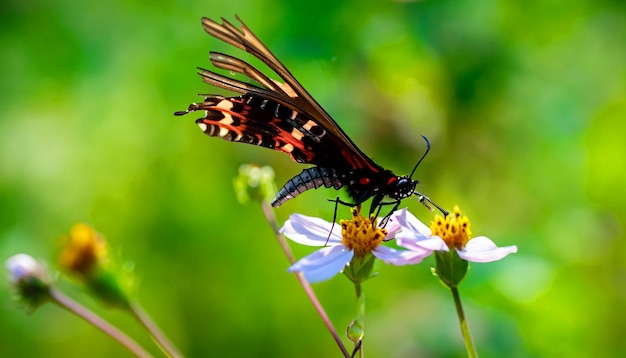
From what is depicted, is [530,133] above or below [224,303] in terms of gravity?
below

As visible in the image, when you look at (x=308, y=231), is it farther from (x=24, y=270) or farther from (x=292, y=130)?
(x=24, y=270)

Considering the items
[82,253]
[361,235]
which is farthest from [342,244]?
[82,253]

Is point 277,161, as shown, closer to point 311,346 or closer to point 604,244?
point 311,346

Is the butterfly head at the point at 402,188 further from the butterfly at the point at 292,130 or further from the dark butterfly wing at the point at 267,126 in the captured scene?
the dark butterfly wing at the point at 267,126

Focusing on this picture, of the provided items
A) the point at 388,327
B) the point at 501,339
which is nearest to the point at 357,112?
the point at 388,327

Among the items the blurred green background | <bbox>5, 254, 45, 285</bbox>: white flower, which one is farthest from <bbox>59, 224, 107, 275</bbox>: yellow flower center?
the blurred green background

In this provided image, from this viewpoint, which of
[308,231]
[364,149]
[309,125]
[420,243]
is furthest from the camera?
[364,149]
